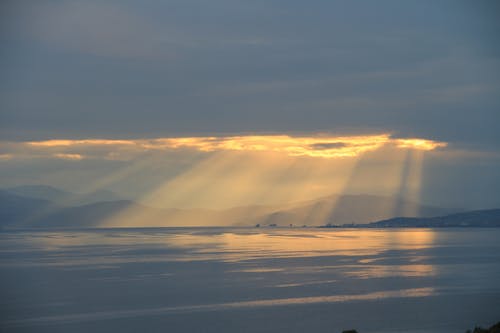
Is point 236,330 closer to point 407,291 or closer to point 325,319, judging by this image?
point 325,319

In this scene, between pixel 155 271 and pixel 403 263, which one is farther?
pixel 403 263

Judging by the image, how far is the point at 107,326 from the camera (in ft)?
124

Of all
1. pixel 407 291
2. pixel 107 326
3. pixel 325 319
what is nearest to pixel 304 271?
pixel 407 291

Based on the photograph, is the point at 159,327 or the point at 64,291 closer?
the point at 159,327

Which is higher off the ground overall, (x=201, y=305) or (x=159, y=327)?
(x=201, y=305)

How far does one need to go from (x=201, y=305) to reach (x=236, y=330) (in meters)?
9.62

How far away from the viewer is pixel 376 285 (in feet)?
185

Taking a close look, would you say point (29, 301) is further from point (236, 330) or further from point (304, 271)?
point (304, 271)

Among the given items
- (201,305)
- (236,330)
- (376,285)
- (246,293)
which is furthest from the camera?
(376,285)

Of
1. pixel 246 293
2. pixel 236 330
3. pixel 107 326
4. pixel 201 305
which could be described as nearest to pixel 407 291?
pixel 246 293

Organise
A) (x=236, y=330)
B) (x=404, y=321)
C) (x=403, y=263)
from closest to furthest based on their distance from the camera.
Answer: (x=236, y=330) < (x=404, y=321) < (x=403, y=263)

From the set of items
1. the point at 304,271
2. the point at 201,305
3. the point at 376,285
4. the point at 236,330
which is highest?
the point at 304,271

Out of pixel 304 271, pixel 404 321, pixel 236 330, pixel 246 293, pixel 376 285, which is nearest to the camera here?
pixel 236 330

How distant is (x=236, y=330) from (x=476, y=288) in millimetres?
26518
